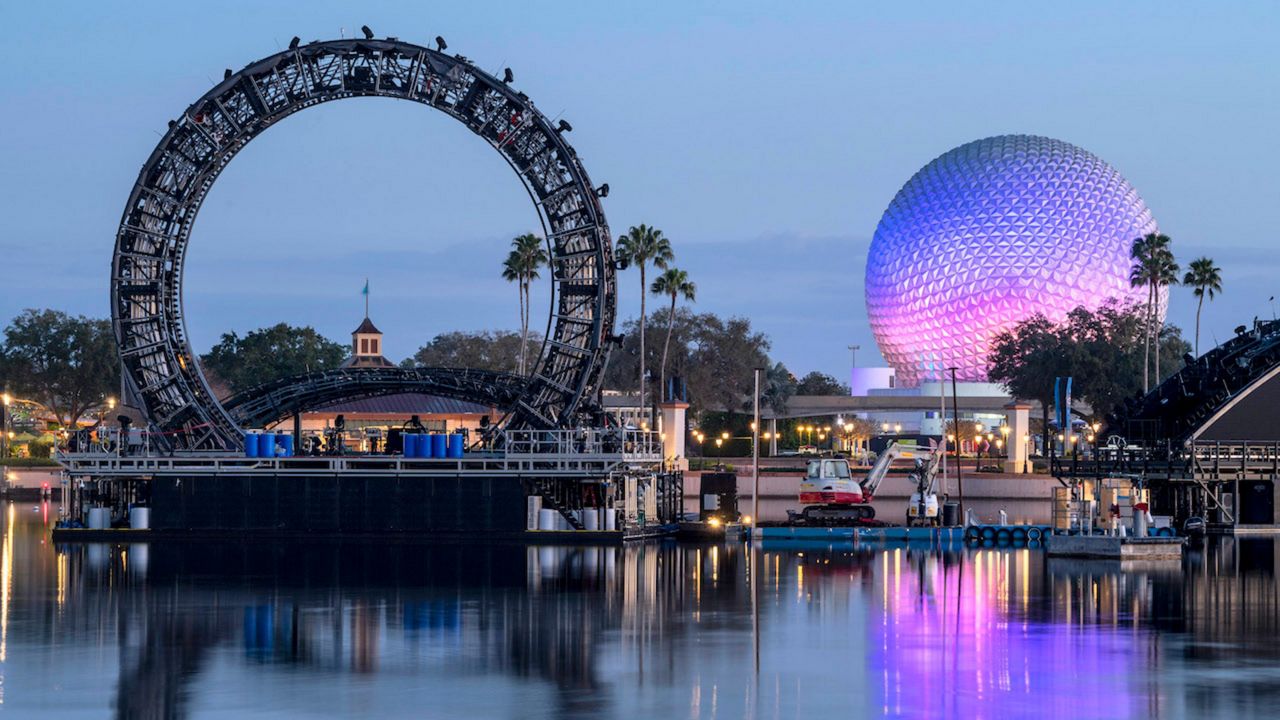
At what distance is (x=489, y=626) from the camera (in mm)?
35375

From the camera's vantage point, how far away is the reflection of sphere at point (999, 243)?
13375 cm

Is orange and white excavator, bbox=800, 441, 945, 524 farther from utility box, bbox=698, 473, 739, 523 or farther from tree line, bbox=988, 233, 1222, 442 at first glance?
tree line, bbox=988, 233, 1222, 442

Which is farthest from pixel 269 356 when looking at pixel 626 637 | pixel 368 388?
pixel 626 637

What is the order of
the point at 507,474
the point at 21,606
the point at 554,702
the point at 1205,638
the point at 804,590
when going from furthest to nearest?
the point at 507,474
the point at 804,590
the point at 21,606
the point at 1205,638
the point at 554,702

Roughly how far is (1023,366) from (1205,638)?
89386 mm

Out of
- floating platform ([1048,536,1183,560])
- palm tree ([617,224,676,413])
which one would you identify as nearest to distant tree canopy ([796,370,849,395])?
palm tree ([617,224,676,413])

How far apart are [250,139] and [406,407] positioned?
179 feet

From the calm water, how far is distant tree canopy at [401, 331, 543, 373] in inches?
4151

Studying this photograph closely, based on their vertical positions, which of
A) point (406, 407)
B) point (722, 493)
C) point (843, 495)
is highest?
point (406, 407)

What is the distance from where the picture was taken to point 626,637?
34000 millimetres

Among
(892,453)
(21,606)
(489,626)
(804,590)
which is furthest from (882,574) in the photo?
(892,453)

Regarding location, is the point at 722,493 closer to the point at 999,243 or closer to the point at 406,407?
the point at 406,407

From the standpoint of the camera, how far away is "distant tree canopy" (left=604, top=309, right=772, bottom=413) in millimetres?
135375

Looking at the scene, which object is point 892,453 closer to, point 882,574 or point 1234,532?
point 1234,532
